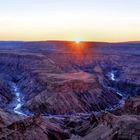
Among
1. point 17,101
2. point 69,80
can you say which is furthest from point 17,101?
point 69,80

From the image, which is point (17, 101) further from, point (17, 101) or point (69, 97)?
point (69, 97)

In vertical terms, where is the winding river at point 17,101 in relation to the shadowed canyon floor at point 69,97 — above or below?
below

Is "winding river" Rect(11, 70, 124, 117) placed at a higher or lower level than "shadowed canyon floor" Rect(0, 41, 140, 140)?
lower

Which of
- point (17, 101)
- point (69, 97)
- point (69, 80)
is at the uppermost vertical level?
point (69, 80)

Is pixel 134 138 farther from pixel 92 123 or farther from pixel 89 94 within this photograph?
pixel 89 94

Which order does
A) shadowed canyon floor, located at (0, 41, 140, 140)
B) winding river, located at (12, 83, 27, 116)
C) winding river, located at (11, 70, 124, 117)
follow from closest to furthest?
1. shadowed canyon floor, located at (0, 41, 140, 140)
2. winding river, located at (11, 70, 124, 117)
3. winding river, located at (12, 83, 27, 116)

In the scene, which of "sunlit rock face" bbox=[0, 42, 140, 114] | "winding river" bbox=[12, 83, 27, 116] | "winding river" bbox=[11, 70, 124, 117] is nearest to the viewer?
"winding river" bbox=[11, 70, 124, 117]

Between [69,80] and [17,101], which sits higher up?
[69,80]

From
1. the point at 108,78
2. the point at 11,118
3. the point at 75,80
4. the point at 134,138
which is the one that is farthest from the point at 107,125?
the point at 108,78

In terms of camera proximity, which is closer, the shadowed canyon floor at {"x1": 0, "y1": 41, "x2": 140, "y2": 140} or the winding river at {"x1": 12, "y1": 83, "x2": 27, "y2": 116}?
the shadowed canyon floor at {"x1": 0, "y1": 41, "x2": 140, "y2": 140}
